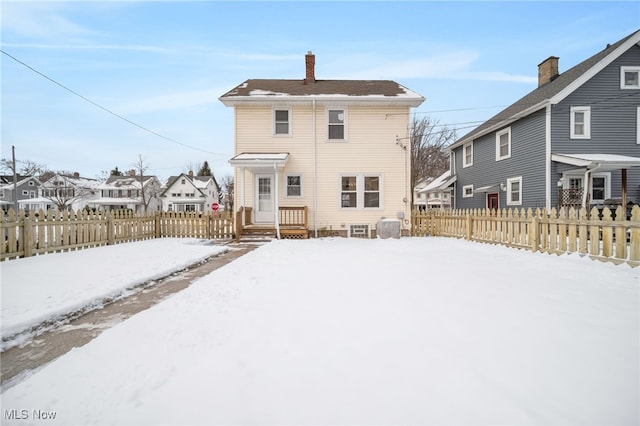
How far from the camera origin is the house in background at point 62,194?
43.1 metres

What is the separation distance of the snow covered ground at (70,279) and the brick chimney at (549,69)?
69.3 feet

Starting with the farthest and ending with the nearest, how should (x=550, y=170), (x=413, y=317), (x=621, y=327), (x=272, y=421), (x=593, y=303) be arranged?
(x=550, y=170) < (x=593, y=303) < (x=413, y=317) < (x=621, y=327) < (x=272, y=421)

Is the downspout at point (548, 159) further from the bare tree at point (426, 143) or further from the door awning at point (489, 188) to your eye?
the bare tree at point (426, 143)

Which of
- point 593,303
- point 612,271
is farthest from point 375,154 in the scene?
point 593,303

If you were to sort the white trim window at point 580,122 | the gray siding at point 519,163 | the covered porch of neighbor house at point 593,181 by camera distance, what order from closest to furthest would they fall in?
the covered porch of neighbor house at point 593,181, the white trim window at point 580,122, the gray siding at point 519,163

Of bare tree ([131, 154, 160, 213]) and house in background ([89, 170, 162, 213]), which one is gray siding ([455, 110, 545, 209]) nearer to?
bare tree ([131, 154, 160, 213])

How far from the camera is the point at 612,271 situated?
5609 millimetres

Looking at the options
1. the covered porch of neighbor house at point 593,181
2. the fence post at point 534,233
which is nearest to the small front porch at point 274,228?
the fence post at point 534,233

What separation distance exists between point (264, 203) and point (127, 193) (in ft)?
158

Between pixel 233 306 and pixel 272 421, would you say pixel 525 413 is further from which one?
pixel 233 306

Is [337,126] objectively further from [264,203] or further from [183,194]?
[183,194]

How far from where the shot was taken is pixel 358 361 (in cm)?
244

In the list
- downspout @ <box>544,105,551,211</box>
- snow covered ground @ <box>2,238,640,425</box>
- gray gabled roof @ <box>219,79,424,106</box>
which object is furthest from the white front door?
downspout @ <box>544,105,551,211</box>

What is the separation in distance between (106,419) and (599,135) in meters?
19.4
